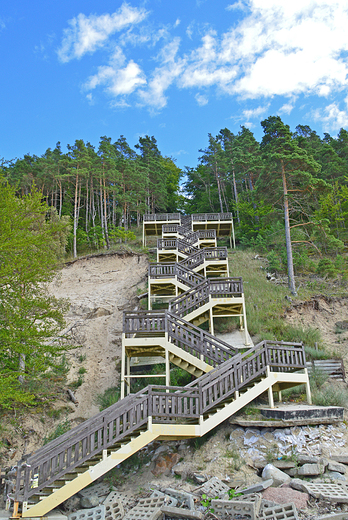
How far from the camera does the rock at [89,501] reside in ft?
26.1

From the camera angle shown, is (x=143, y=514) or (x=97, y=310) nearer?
(x=143, y=514)

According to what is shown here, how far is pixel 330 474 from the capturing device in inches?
306

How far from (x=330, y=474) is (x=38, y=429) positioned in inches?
372

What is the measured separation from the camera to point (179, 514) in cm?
684

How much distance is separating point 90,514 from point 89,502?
2.20 feet

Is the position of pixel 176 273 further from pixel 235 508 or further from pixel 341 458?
pixel 235 508

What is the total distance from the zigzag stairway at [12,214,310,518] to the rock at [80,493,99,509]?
58cm

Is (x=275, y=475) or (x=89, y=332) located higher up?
(x=89, y=332)

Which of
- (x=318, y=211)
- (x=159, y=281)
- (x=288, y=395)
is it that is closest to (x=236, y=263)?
(x=318, y=211)

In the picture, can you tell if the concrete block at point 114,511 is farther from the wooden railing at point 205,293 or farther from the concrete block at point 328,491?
the wooden railing at point 205,293

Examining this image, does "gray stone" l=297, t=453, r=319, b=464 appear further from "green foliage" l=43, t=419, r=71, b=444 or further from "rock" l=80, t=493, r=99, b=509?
"green foliage" l=43, t=419, r=71, b=444

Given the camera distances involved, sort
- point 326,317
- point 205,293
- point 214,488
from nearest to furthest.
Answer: point 214,488, point 205,293, point 326,317

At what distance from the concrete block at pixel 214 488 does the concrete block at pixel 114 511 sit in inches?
69.0

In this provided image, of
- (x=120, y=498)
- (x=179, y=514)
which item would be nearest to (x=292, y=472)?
(x=179, y=514)
